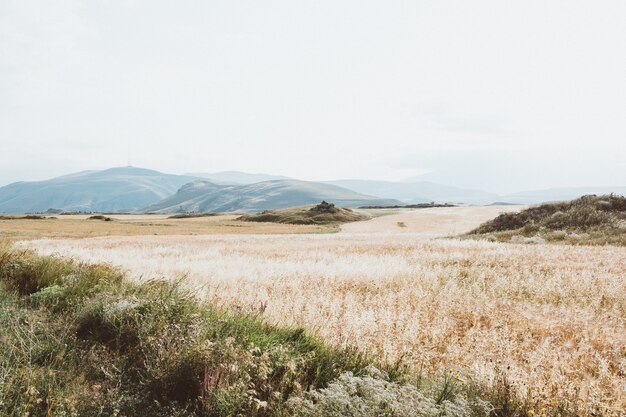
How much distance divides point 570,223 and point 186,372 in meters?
31.3

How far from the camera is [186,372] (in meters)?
3.65

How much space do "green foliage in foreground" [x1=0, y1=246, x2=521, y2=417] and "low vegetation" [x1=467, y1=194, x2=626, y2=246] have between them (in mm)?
22132

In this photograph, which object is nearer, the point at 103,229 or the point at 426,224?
the point at 103,229

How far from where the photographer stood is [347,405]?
9.66ft

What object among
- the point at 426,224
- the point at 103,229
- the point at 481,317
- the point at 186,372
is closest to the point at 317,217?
the point at 426,224

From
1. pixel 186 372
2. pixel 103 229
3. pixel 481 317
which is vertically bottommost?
pixel 103 229

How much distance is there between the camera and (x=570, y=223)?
1104 inches

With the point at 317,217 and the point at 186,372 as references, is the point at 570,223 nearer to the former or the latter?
the point at 186,372

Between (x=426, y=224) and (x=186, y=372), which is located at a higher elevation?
(x=186, y=372)

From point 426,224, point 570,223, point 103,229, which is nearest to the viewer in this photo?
point 570,223

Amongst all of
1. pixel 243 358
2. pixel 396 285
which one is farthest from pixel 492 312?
pixel 243 358

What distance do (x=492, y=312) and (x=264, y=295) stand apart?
389cm

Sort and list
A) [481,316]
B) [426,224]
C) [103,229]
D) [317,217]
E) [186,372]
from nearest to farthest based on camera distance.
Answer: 1. [186,372]
2. [481,316]
3. [103,229]
4. [426,224]
5. [317,217]

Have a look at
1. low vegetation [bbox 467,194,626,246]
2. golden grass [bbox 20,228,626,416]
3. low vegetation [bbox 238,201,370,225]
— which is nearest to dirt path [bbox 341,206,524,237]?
low vegetation [bbox 467,194,626,246]
